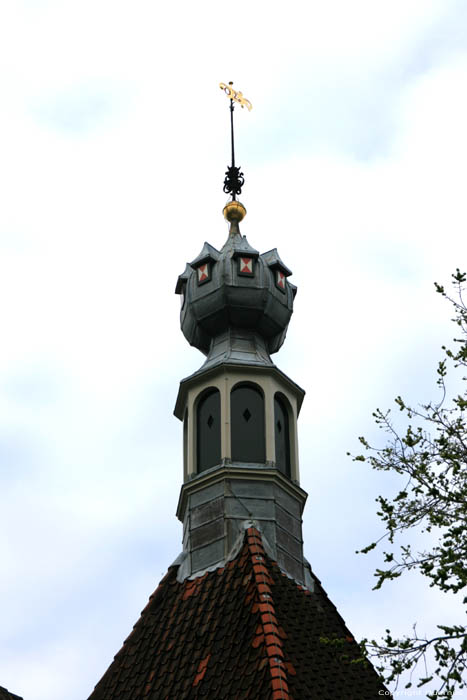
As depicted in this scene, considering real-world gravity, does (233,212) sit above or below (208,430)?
above

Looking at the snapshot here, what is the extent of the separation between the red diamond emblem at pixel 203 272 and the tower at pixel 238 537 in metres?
0.03

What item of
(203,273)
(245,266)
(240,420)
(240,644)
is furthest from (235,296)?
(240,644)

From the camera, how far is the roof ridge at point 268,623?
63.4 ft

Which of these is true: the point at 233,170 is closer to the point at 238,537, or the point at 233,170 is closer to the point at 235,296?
the point at 235,296

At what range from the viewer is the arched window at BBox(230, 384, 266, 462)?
24891mm

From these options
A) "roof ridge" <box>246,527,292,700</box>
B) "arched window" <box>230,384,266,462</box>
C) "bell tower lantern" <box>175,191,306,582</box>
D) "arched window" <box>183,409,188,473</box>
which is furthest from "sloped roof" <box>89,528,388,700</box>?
"arched window" <box>183,409,188,473</box>

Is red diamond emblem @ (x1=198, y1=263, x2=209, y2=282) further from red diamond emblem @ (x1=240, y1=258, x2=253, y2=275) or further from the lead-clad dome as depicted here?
red diamond emblem @ (x1=240, y1=258, x2=253, y2=275)

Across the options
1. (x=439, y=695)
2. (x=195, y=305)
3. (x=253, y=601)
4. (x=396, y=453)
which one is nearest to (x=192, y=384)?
(x=195, y=305)

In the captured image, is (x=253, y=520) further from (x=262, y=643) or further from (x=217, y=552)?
(x=262, y=643)

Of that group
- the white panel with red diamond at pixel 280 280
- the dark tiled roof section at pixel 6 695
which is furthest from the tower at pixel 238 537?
the dark tiled roof section at pixel 6 695

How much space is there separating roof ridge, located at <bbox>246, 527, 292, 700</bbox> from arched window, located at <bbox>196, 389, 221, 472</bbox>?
208cm

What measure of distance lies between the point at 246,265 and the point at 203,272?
2.65 ft

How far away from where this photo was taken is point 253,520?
2369cm

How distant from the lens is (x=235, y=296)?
26.4 m
